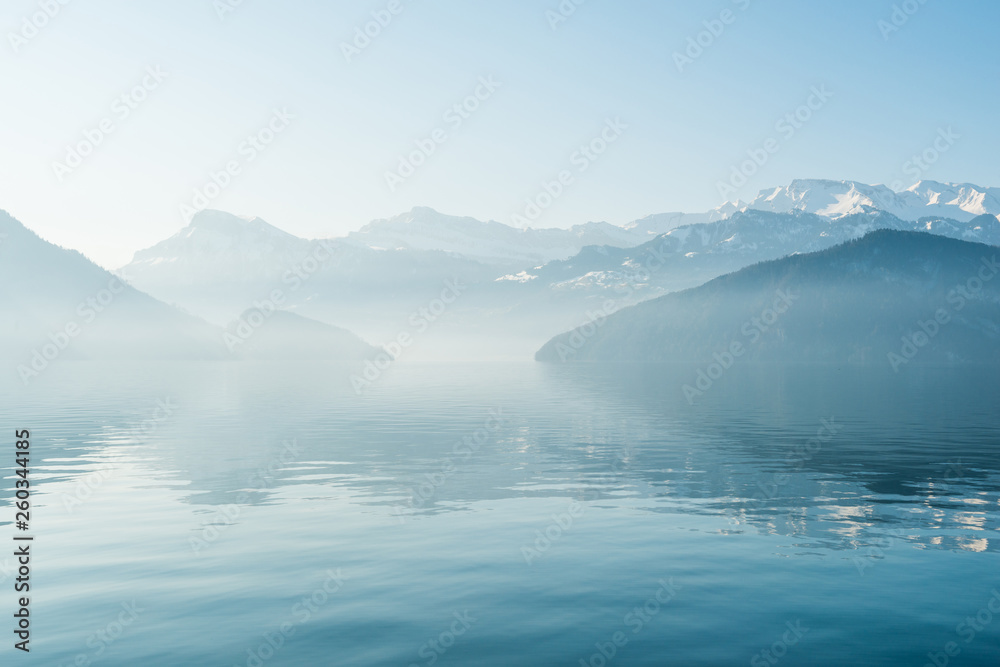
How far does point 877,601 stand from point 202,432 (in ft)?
252

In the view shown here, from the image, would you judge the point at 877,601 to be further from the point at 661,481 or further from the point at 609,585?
the point at 661,481

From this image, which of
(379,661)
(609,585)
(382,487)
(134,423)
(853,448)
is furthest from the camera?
(134,423)

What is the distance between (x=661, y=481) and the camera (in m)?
53.2

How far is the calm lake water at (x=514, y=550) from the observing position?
78.0ft

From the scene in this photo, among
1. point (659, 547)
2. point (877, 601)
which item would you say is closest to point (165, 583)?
point (659, 547)

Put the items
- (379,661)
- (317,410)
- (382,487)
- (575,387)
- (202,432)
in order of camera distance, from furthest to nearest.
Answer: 1. (575,387)
2. (317,410)
3. (202,432)
4. (382,487)
5. (379,661)

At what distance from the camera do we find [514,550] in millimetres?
34750

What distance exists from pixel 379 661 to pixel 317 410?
97436 mm

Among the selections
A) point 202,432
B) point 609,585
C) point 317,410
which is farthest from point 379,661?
point 317,410

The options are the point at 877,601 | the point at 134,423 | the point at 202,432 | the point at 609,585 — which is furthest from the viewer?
the point at 134,423

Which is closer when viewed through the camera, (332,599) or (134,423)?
(332,599)

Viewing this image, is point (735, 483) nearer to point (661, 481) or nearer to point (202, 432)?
point (661, 481)

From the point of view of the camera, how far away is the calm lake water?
78.0 ft

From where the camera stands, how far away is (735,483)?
52.1 m
